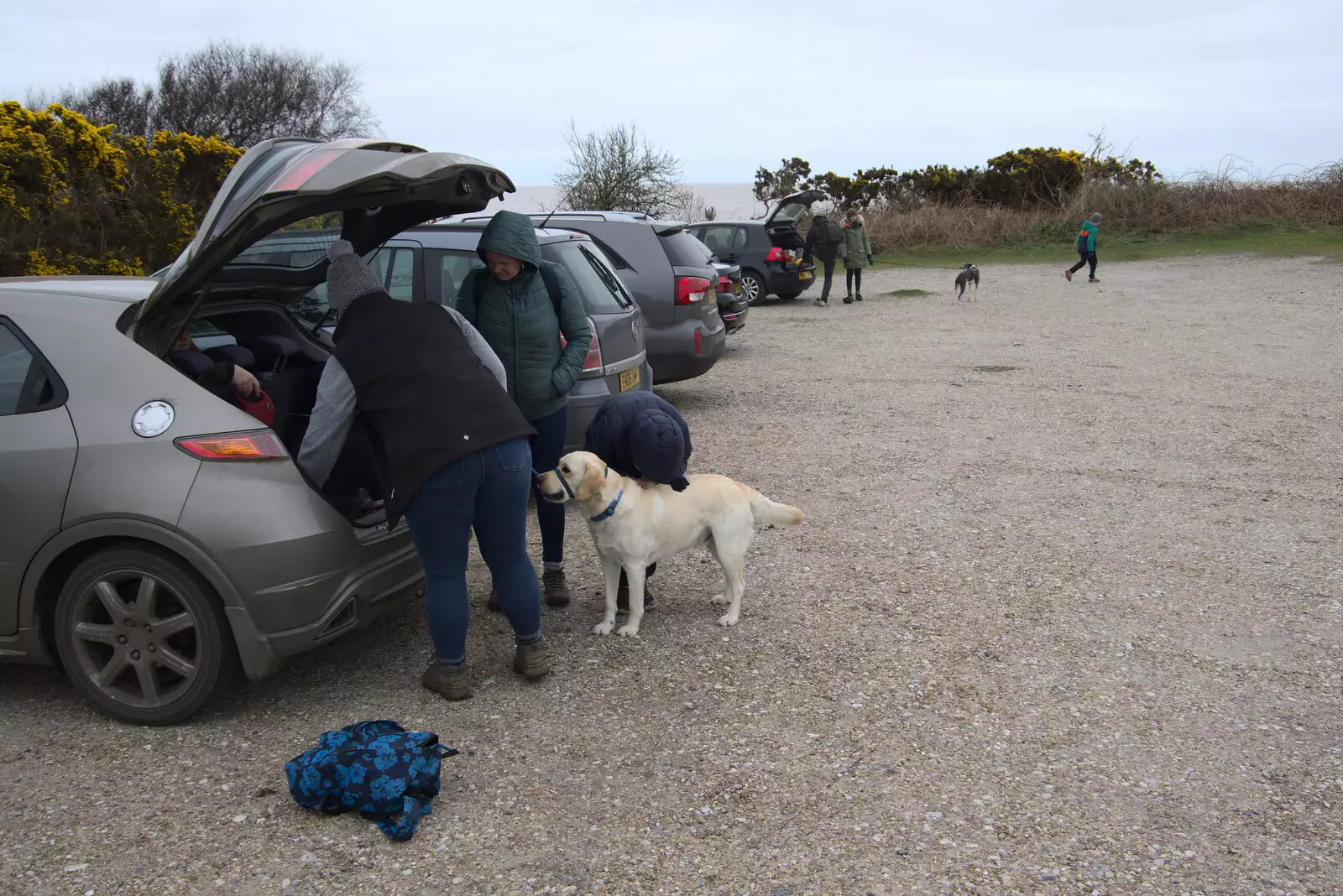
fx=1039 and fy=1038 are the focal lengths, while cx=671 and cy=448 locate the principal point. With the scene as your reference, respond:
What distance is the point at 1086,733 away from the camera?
384 cm

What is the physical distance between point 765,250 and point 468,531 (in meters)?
17.5

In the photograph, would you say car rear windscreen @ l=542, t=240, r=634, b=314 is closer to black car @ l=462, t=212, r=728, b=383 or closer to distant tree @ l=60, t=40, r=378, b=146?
black car @ l=462, t=212, r=728, b=383

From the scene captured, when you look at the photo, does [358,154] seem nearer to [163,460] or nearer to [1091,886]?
[163,460]

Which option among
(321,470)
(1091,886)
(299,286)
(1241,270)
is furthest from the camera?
(1241,270)

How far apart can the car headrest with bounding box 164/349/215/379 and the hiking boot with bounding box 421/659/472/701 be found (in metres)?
1.47

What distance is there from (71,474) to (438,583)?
1322 millimetres

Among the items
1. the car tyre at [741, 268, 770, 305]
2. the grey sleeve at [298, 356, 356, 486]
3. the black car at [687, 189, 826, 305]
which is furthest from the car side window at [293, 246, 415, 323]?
the car tyre at [741, 268, 770, 305]

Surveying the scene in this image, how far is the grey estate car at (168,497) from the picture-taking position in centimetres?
356

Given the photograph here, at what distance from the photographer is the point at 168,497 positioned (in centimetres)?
357

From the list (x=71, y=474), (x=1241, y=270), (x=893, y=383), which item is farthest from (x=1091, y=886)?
(x=1241, y=270)

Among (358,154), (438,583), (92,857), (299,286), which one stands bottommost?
(92,857)

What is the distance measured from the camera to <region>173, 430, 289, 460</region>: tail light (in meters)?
3.63

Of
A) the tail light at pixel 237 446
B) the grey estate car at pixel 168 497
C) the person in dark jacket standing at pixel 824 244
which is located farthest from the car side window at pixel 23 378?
the person in dark jacket standing at pixel 824 244

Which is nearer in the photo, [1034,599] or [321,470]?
[321,470]
